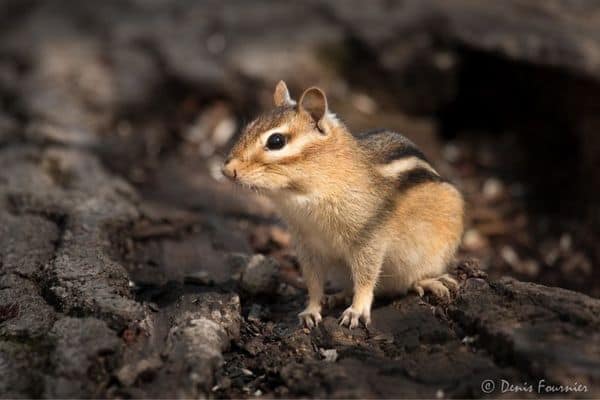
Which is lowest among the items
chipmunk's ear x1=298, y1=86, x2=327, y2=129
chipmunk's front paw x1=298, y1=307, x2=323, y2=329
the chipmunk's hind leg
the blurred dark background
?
chipmunk's front paw x1=298, y1=307, x2=323, y2=329

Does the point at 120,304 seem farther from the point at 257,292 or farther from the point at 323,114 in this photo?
the point at 323,114

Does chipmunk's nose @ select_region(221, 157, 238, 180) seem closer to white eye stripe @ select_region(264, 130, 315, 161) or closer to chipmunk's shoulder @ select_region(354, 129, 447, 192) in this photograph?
white eye stripe @ select_region(264, 130, 315, 161)

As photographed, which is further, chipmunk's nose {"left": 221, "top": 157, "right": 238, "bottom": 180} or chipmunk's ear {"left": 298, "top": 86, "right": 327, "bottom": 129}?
chipmunk's ear {"left": 298, "top": 86, "right": 327, "bottom": 129}

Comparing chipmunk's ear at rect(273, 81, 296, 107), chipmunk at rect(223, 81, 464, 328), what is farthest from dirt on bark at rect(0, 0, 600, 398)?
chipmunk's ear at rect(273, 81, 296, 107)

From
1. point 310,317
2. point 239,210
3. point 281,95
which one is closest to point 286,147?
point 281,95

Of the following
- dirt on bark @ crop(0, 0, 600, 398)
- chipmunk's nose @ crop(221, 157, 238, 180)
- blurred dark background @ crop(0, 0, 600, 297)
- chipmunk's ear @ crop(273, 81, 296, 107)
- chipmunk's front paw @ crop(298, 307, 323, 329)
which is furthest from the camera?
blurred dark background @ crop(0, 0, 600, 297)

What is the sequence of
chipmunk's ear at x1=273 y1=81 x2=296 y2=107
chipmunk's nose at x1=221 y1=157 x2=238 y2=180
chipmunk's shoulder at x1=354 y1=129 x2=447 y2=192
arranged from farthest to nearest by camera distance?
chipmunk's ear at x1=273 y1=81 x2=296 y2=107
chipmunk's shoulder at x1=354 y1=129 x2=447 y2=192
chipmunk's nose at x1=221 y1=157 x2=238 y2=180

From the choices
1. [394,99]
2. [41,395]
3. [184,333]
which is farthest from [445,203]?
[394,99]

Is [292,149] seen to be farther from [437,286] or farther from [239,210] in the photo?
[239,210]
